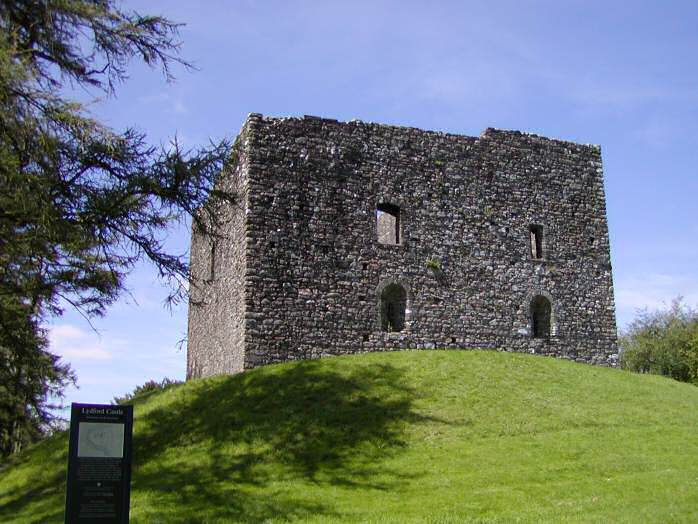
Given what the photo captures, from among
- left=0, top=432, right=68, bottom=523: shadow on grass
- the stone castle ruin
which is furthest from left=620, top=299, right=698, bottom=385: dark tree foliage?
left=0, top=432, right=68, bottom=523: shadow on grass

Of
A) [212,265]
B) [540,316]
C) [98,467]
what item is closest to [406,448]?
[98,467]

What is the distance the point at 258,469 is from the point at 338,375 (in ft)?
15.2

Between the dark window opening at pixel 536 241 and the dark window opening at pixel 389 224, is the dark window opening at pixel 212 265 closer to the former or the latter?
the dark window opening at pixel 389 224

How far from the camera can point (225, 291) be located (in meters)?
21.8

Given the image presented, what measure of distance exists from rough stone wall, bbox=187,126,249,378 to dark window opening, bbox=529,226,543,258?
9125 mm

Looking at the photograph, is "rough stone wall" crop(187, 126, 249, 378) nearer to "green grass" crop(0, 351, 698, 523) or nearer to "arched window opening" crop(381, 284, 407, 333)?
"green grass" crop(0, 351, 698, 523)

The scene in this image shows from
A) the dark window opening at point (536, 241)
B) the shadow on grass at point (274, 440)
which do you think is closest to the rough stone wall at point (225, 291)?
the shadow on grass at point (274, 440)

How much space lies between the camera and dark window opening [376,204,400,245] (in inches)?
863

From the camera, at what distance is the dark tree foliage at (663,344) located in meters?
41.8

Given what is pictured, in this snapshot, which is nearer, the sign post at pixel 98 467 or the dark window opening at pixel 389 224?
the sign post at pixel 98 467

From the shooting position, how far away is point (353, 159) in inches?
848

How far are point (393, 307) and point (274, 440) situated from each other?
7638mm

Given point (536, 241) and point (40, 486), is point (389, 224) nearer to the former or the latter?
point (536, 241)

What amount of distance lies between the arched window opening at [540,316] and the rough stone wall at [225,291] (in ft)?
29.6
